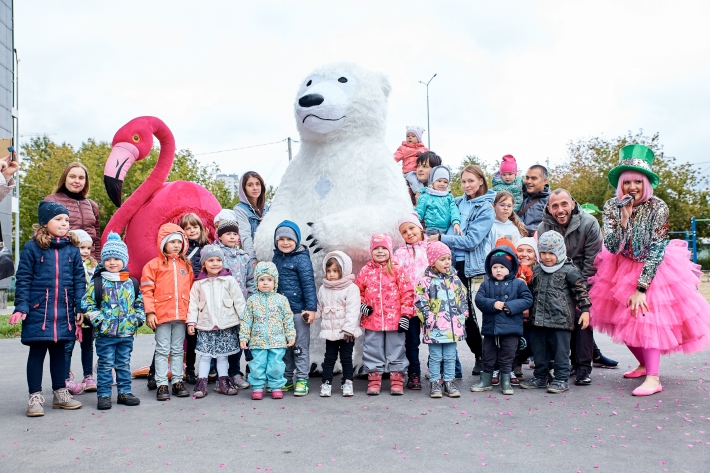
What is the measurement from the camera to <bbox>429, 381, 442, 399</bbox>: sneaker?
473 cm

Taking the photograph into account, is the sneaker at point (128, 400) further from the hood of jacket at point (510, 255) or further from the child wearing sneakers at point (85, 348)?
the hood of jacket at point (510, 255)

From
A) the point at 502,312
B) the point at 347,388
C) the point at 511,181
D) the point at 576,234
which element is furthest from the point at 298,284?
the point at 511,181

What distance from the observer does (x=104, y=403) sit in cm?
452

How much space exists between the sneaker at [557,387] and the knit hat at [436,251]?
1.29m

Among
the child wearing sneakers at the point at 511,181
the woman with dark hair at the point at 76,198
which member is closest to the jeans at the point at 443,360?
the child wearing sneakers at the point at 511,181

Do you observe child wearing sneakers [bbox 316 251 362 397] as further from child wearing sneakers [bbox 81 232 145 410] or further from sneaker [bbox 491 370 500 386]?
child wearing sneakers [bbox 81 232 145 410]

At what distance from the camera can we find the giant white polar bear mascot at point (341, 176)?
5.11 metres

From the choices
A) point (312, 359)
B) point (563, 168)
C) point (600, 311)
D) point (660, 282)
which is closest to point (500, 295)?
point (600, 311)

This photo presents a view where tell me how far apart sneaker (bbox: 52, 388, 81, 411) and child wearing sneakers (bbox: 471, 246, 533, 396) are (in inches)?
117

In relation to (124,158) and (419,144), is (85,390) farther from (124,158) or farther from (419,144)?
(419,144)

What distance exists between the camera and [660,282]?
4934 mm

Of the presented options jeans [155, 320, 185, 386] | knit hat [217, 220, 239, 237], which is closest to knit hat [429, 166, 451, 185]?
knit hat [217, 220, 239, 237]

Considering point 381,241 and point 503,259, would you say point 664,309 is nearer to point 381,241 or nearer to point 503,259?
point 503,259

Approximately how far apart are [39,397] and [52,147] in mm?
31813
